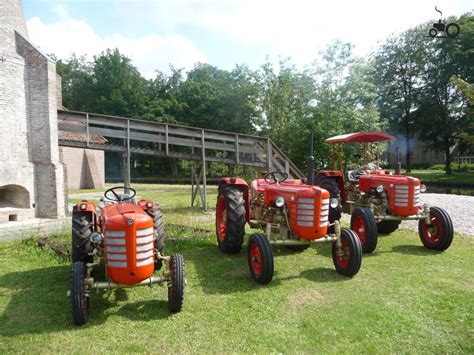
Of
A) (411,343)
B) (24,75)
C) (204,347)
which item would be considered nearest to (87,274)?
(204,347)

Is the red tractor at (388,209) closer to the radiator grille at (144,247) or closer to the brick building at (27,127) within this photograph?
the radiator grille at (144,247)

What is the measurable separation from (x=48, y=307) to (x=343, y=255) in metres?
3.84

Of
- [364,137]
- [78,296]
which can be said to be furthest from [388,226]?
[78,296]

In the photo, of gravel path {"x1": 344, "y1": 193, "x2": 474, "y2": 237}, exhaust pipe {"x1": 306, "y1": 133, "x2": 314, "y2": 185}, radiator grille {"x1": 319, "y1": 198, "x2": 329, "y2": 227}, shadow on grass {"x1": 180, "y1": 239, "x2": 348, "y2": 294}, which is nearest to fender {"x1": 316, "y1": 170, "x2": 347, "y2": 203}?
shadow on grass {"x1": 180, "y1": 239, "x2": 348, "y2": 294}

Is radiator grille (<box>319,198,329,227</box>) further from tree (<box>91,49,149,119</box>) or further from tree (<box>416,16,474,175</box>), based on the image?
tree (<box>91,49,149,119</box>)

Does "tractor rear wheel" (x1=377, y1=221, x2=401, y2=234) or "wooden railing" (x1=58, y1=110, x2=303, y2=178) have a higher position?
"wooden railing" (x1=58, y1=110, x2=303, y2=178)

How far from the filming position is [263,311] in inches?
176

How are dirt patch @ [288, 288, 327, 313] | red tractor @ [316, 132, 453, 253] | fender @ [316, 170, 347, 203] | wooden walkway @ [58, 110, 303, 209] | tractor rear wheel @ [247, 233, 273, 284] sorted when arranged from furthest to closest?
wooden walkway @ [58, 110, 303, 209], fender @ [316, 170, 347, 203], red tractor @ [316, 132, 453, 253], tractor rear wheel @ [247, 233, 273, 284], dirt patch @ [288, 288, 327, 313]

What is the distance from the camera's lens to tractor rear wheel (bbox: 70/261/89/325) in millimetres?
3979

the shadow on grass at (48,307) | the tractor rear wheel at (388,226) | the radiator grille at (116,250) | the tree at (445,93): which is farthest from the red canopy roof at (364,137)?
the tree at (445,93)

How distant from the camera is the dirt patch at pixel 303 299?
4613 millimetres

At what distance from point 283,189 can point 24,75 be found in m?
8.52

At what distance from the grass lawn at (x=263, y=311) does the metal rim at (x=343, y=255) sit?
187mm

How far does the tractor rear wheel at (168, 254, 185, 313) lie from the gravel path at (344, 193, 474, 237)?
21.7 ft
